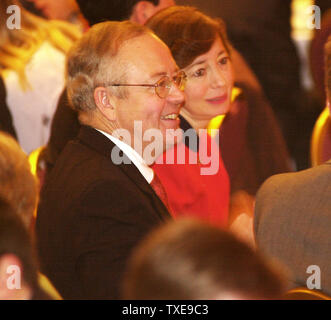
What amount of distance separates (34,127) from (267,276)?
2.35 meters

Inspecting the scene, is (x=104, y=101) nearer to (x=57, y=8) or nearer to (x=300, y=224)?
(x=300, y=224)

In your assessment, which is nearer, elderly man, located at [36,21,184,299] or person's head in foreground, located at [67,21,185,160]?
elderly man, located at [36,21,184,299]

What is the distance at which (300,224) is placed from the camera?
1.98 metres

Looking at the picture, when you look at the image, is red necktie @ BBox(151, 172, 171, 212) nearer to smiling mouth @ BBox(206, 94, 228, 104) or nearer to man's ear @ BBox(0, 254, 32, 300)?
smiling mouth @ BBox(206, 94, 228, 104)

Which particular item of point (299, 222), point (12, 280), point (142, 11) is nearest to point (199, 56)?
point (142, 11)

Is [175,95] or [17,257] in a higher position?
[175,95]

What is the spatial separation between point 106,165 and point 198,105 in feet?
2.70

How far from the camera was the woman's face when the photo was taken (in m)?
2.75

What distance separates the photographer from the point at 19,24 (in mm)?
3260

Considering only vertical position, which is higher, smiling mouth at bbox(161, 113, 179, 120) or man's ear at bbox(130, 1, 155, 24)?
man's ear at bbox(130, 1, 155, 24)

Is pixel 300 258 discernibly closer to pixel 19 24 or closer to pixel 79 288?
pixel 79 288

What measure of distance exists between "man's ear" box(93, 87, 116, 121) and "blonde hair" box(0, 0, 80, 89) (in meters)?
1.08

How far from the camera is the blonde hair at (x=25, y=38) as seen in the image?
326 centimetres
